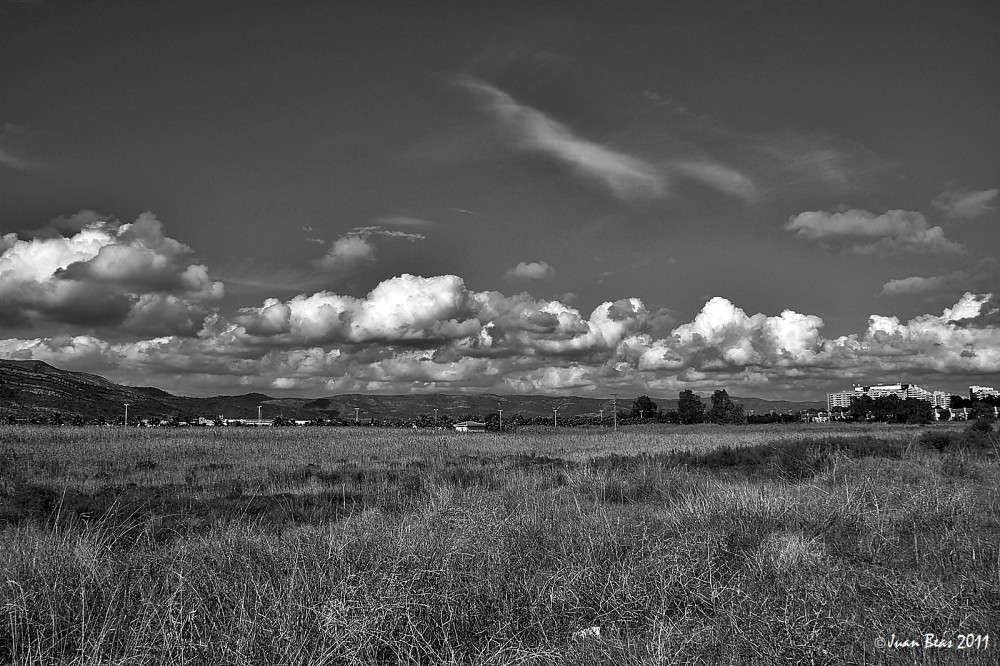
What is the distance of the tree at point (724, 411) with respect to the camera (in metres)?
137

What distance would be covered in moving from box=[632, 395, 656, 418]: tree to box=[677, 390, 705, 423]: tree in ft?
27.6

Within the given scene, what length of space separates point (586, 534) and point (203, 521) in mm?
8573

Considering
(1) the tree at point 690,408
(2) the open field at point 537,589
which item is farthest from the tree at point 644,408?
(2) the open field at point 537,589

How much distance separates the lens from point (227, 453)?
40.7 m

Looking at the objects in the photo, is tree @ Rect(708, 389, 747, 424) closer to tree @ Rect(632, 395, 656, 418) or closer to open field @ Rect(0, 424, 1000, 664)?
tree @ Rect(632, 395, 656, 418)

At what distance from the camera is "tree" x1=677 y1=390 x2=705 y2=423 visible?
137 metres

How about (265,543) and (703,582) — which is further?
(265,543)

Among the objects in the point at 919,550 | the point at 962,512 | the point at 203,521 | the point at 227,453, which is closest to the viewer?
the point at 919,550

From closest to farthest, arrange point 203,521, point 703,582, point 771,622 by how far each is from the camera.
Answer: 1. point 771,622
2. point 703,582
3. point 203,521

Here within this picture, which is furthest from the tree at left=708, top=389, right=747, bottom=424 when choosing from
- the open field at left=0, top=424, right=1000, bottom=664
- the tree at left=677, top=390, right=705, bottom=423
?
the open field at left=0, top=424, right=1000, bottom=664

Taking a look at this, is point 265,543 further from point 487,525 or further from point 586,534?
point 586,534

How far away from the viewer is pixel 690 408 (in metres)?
141

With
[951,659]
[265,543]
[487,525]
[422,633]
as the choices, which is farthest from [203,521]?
[951,659]

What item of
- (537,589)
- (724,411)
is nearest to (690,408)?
(724,411)
